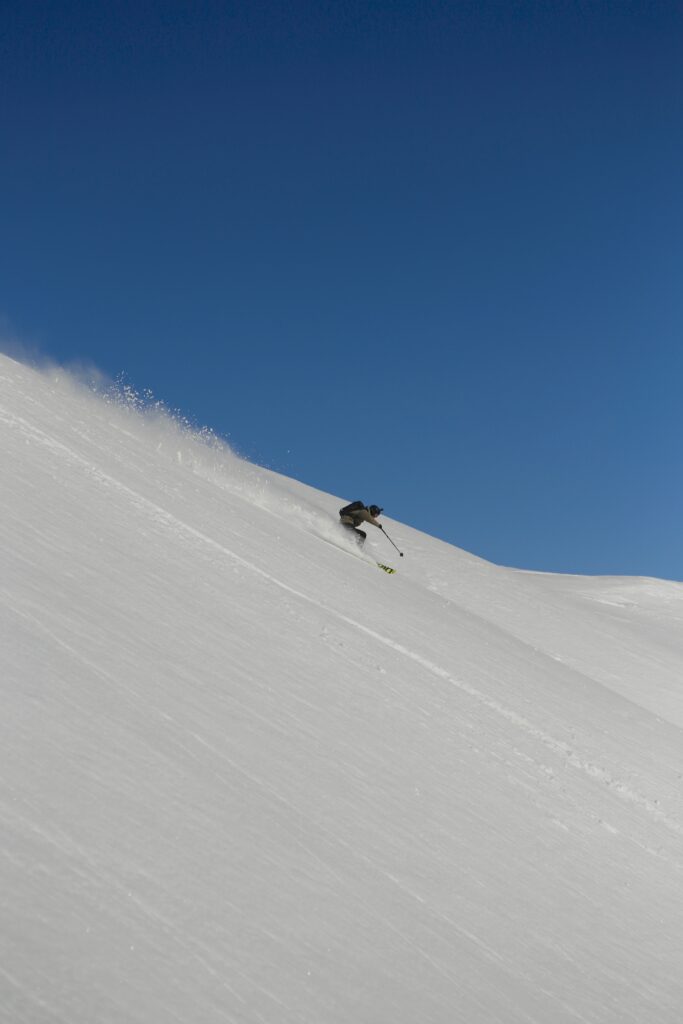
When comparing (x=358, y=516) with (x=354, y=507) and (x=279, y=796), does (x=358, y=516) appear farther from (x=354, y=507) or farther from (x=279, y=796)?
(x=279, y=796)

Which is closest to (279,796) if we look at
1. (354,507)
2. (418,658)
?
(418,658)

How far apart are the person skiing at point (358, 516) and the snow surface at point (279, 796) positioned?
193 inches

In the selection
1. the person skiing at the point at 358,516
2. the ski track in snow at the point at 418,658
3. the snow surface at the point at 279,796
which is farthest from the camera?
the person skiing at the point at 358,516

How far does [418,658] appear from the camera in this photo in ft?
37.1

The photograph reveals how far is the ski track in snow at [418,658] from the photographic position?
10.5 metres

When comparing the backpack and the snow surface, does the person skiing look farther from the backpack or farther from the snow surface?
the snow surface

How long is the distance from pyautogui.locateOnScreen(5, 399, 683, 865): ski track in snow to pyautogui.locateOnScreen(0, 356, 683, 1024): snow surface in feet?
0.17

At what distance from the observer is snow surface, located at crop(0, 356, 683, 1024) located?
4.29 meters

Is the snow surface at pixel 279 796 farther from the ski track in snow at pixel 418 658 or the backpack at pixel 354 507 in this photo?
the backpack at pixel 354 507

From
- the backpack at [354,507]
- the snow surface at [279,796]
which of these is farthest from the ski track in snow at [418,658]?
the backpack at [354,507]

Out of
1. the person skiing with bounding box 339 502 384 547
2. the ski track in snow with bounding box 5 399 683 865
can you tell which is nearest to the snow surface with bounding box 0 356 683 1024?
the ski track in snow with bounding box 5 399 683 865

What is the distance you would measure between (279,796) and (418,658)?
17.5 feet

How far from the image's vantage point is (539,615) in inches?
819

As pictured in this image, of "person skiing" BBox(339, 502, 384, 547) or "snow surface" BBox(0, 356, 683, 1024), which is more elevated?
"person skiing" BBox(339, 502, 384, 547)
